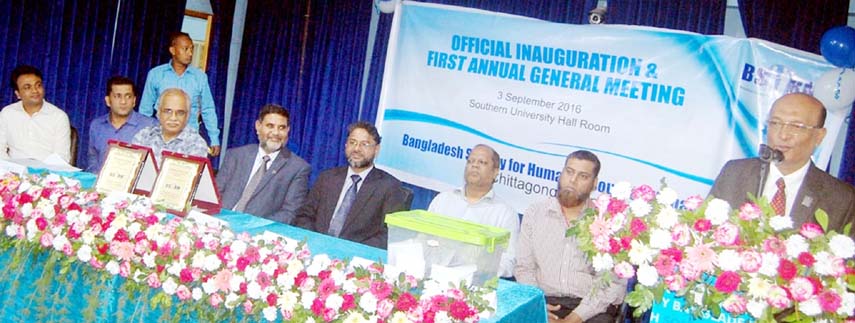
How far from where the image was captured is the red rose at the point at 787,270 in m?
1.92

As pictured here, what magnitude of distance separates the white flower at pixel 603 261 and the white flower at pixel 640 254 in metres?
0.06

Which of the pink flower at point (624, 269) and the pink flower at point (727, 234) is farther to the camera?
the pink flower at point (624, 269)

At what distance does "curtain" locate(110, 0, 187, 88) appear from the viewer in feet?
21.1

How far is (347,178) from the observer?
13.3 ft

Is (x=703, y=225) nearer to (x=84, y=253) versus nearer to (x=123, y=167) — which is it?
(x=84, y=253)

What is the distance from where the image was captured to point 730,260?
1.96 metres

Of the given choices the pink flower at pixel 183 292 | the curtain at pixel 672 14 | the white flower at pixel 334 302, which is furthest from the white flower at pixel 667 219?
the curtain at pixel 672 14

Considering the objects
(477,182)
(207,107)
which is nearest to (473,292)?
(477,182)

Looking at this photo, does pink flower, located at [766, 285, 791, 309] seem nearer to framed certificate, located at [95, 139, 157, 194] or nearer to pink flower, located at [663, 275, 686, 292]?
pink flower, located at [663, 275, 686, 292]

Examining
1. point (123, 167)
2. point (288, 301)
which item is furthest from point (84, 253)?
point (288, 301)

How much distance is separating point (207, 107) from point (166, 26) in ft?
2.62

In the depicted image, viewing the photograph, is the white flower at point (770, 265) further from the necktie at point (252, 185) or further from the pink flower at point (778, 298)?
the necktie at point (252, 185)

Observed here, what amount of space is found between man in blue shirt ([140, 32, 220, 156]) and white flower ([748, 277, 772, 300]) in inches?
189

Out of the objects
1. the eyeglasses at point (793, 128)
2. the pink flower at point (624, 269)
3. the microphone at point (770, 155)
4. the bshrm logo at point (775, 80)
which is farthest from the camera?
the bshrm logo at point (775, 80)
